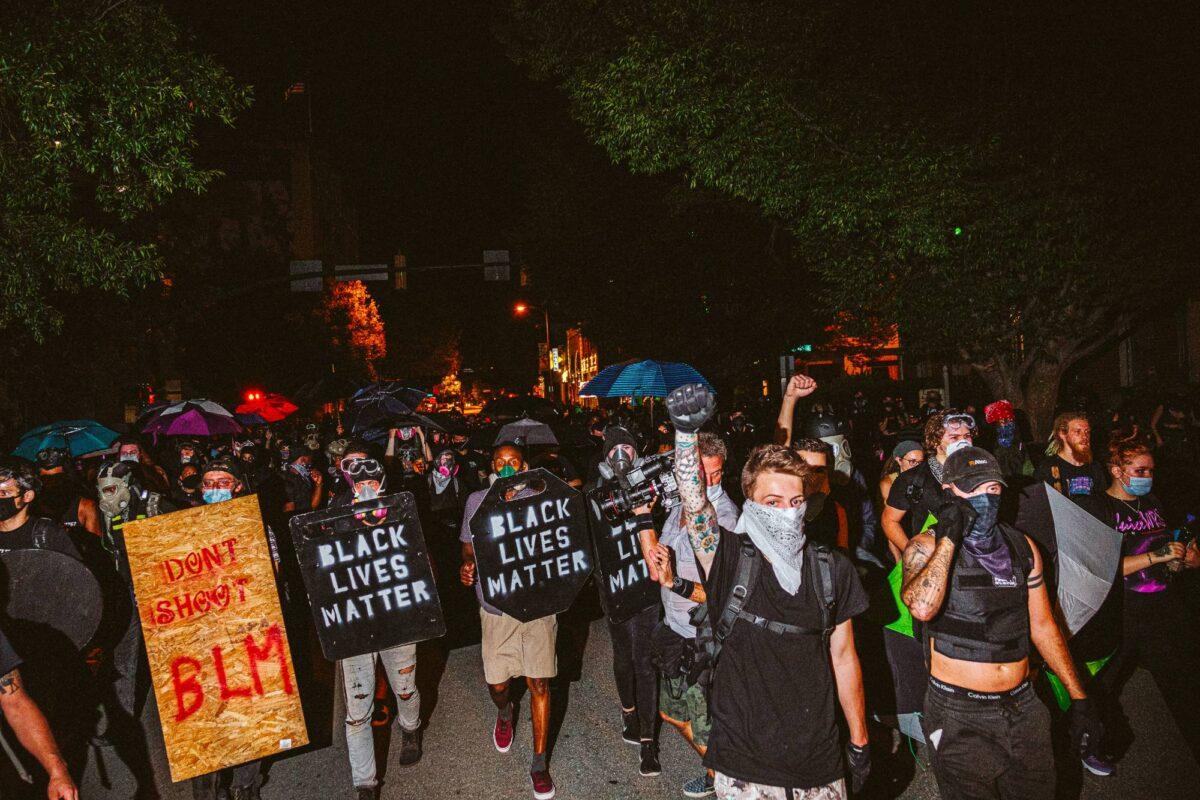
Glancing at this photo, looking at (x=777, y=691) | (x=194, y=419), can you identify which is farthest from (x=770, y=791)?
(x=194, y=419)

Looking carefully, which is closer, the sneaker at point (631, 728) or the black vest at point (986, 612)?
the black vest at point (986, 612)

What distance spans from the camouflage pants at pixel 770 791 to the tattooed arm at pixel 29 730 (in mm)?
2548

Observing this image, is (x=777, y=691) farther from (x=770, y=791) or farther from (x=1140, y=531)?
(x=1140, y=531)

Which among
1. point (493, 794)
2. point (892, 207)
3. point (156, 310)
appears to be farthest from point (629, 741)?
point (156, 310)

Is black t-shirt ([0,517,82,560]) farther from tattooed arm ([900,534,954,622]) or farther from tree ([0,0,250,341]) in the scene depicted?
tattooed arm ([900,534,954,622])

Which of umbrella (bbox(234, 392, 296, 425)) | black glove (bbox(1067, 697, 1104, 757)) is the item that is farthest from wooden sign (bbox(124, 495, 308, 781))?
umbrella (bbox(234, 392, 296, 425))

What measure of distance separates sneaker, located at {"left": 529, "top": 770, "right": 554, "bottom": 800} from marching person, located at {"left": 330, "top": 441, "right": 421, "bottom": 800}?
36.7 inches

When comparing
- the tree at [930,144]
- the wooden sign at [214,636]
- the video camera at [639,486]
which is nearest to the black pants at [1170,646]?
the video camera at [639,486]

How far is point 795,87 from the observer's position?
11.2 meters

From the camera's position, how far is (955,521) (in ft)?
10.2

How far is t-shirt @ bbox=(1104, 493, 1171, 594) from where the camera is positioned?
178 inches

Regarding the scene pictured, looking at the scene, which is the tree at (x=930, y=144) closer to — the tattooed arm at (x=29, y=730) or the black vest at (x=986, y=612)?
the black vest at (x=986, y=612)

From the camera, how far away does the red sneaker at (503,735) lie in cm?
505

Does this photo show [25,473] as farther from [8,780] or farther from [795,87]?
[795,87]
